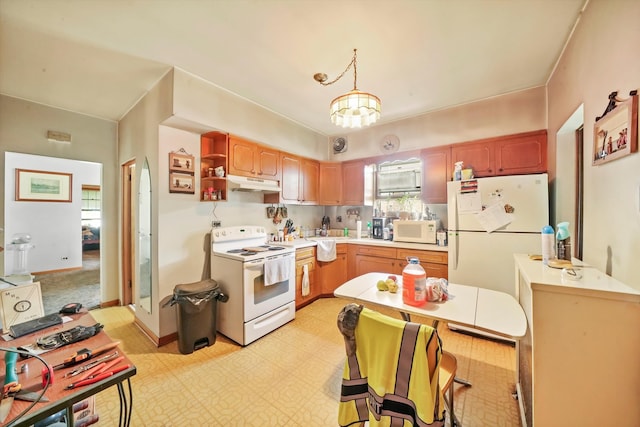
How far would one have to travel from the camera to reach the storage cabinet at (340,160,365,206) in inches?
161

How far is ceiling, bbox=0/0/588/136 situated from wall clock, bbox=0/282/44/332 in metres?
1.96

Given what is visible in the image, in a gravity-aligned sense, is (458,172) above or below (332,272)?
above

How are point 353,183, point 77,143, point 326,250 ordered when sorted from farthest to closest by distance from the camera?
point 353,183 → point 326,250 → point 77,143

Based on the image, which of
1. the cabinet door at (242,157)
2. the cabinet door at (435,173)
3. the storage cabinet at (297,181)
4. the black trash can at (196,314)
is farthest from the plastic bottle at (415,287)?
the storage cabinet at (297,181)

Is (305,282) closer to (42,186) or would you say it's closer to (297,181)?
(297,181)

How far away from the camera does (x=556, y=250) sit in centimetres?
158

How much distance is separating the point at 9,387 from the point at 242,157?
253 cm

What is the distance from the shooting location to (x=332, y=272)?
12.4 feet

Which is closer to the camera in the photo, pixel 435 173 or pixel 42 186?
pixel 435 173

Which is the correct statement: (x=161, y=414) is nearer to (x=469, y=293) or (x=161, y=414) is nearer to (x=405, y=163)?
(x=469, y=293)

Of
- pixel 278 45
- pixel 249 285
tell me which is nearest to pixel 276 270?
pixel 249 285

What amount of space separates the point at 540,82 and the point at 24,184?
28.3 feet

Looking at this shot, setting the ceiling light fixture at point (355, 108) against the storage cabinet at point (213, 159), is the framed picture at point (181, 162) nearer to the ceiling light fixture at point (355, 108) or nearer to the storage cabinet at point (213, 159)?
the storage cabinet at point (213, 159)

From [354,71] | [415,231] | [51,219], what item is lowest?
[415,231]
